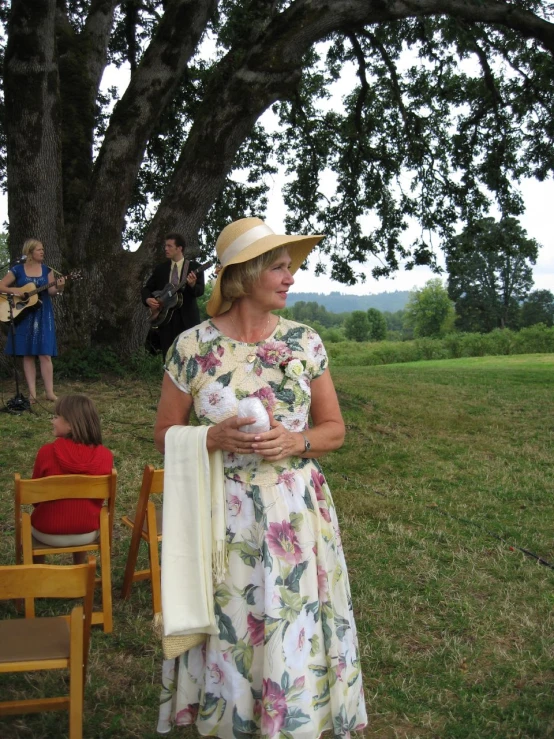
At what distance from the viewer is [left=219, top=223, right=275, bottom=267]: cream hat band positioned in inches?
106

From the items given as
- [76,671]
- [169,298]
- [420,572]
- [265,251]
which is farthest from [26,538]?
[169,298]

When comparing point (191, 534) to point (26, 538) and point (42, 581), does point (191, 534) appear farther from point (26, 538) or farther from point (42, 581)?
point (26, 538)

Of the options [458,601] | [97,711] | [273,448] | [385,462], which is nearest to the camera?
[273,448]

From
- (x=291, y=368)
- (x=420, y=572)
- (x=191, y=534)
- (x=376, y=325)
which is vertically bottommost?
(x=420, y=572)

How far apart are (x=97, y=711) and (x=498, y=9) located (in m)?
10.5

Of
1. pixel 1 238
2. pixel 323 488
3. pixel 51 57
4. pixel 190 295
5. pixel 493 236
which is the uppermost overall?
pixel 1 238

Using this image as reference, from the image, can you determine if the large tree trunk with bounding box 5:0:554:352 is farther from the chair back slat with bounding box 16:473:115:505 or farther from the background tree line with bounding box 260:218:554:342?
the background tree line with bounding box 260:218:554:342

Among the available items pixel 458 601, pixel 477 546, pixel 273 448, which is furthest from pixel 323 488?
pixel 477 546

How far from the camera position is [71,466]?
4.27m

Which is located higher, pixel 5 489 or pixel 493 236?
pixel 493 236

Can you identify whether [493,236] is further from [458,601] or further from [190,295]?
[458,601]

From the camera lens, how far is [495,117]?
561 inches

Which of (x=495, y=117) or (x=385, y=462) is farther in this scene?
(x=495, y=117)

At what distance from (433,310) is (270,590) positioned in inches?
3969
